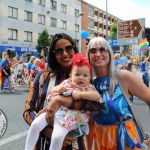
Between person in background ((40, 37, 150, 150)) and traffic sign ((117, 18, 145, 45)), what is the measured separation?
1347 cm

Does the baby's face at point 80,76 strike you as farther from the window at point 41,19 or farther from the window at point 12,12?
the window at point 41,19

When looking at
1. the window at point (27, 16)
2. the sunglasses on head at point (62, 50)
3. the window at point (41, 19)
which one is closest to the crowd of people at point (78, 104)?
the sunglasses on head at point (62, 50)

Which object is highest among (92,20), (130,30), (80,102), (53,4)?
(92,20)

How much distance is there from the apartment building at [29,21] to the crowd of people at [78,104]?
113 ft

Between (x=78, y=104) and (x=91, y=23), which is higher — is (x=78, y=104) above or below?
below

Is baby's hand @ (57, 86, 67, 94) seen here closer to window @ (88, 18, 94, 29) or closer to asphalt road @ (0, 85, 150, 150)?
asphalt road @ (0, 85, 150, 150)

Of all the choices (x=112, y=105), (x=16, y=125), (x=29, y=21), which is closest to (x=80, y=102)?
(x=112, y=105)

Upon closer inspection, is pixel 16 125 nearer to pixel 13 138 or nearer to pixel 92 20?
pixel 13 138

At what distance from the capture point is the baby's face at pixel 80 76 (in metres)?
1.98

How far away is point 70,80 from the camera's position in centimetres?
205

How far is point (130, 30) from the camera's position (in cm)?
1606

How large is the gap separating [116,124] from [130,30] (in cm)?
1462

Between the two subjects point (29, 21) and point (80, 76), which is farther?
point (29, 21)

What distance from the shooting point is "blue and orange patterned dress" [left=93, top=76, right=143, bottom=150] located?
2166 millimetres
